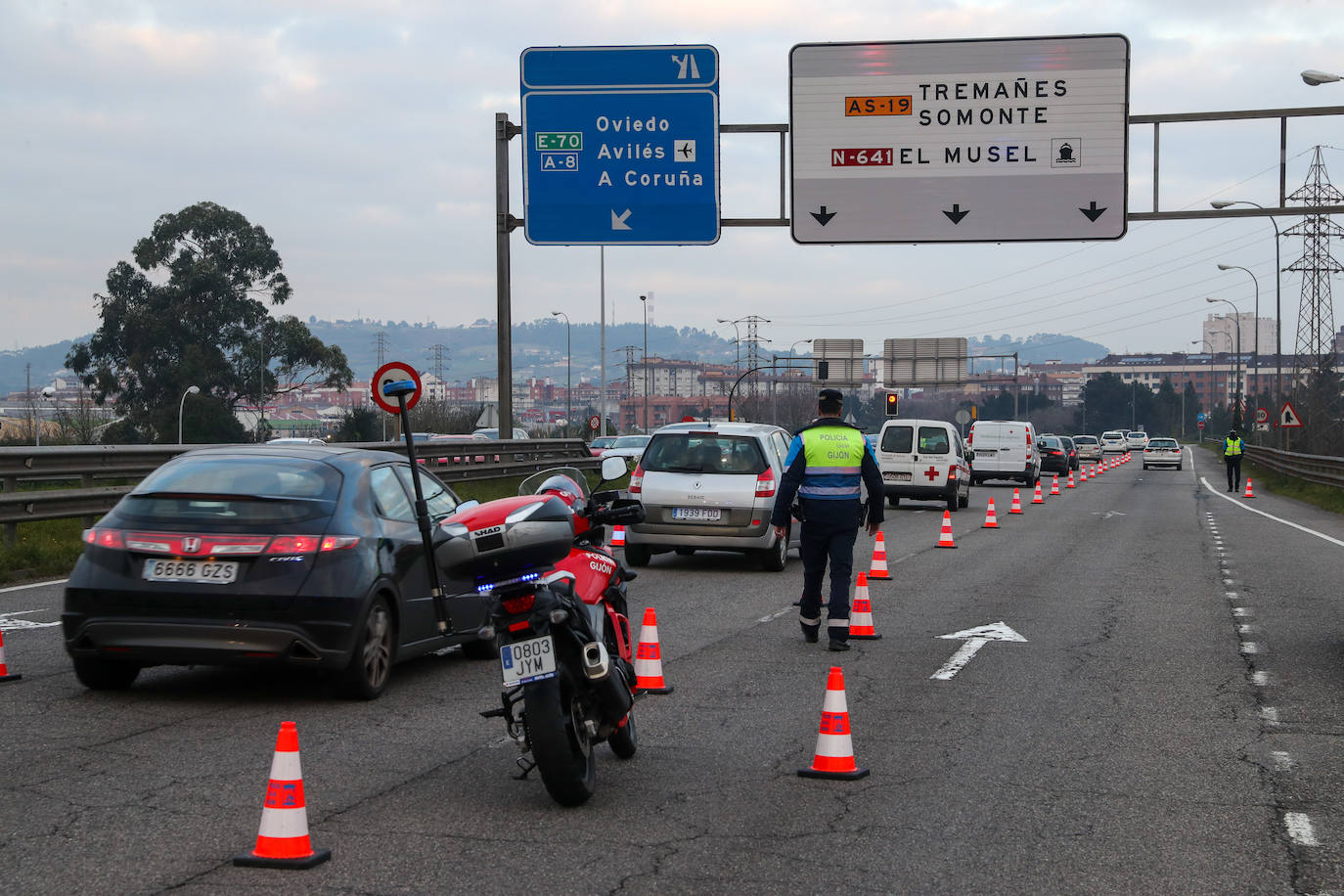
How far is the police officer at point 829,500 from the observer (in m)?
10.8

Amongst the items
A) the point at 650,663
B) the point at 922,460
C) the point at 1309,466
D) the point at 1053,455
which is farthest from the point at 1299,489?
the point at 650,663

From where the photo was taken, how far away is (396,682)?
9.15m

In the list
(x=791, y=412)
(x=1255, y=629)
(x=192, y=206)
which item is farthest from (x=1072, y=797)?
(x=791, y=412)

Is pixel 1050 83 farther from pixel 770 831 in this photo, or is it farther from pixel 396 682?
pixel 770 831

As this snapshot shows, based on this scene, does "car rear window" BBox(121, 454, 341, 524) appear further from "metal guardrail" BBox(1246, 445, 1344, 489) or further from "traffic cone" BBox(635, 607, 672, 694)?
"metal guardrail" BBox(1246, 445, 1344, 489)

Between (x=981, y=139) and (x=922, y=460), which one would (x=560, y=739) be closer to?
(x=981, y=139)

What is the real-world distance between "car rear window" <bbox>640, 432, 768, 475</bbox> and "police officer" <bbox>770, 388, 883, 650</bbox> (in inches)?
225

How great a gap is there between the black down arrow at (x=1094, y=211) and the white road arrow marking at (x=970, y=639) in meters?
12.0

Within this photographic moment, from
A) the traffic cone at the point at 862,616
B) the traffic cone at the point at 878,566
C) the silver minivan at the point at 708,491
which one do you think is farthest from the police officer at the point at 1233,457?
the traffic cone at the point at 862,616

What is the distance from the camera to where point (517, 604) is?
588 cm

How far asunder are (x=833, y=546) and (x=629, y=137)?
544 inches

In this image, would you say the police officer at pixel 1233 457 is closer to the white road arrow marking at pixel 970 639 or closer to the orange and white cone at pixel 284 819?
the white road arrow marking at pixel 970 639

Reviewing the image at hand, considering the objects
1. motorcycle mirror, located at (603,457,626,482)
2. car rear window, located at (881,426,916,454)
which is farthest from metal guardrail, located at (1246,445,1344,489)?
motorcycle mirror, located at (603,457,626,482)

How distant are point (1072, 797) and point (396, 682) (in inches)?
173
